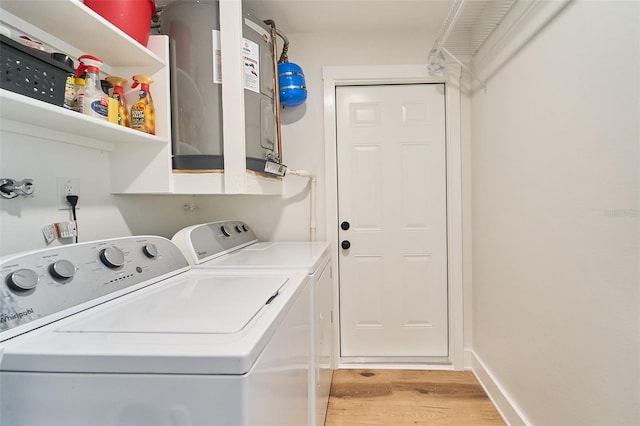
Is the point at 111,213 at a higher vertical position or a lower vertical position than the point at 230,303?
higher

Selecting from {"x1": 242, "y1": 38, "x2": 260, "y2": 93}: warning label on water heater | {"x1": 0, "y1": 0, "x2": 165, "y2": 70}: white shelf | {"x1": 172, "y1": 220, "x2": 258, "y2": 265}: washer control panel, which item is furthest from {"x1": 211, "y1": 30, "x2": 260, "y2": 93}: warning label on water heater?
{"x1": 172, "y1": 220, "x2": 258, "y2": 265}: washer control panel

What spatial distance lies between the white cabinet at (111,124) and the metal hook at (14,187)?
0.16m

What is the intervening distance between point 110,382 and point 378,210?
194 cm

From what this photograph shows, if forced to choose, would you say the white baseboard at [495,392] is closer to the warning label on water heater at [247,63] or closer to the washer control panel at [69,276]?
the washer control panel at [69,276]

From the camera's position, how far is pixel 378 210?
2.35 m

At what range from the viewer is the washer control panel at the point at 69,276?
75 cm

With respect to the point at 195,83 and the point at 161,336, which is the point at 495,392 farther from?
the point at 195,83

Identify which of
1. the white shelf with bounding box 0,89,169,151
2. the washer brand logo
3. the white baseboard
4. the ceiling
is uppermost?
the ceiling

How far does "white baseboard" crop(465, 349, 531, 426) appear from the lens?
1.65 m

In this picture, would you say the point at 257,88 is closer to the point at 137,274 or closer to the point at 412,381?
the point at 137,274

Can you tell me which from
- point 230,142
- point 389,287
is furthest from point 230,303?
point 389,287

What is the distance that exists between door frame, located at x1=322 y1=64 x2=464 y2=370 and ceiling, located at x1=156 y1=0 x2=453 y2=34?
25cm

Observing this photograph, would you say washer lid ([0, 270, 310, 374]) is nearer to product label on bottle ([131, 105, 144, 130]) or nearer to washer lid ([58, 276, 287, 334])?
washer lid ([58, 276, 287, 334])

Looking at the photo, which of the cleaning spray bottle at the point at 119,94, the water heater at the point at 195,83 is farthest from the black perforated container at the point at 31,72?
the water heater at the point at 195,83
